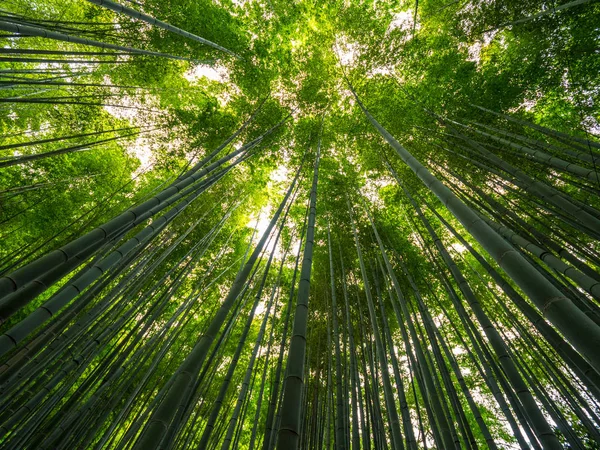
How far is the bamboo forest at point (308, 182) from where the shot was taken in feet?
8.86

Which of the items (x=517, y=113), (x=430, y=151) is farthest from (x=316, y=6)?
(x=517, y=113)

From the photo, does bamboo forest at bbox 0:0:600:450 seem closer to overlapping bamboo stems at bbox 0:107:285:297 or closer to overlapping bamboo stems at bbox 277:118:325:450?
overlapping bamboo stems at bbox 0:107:285:297

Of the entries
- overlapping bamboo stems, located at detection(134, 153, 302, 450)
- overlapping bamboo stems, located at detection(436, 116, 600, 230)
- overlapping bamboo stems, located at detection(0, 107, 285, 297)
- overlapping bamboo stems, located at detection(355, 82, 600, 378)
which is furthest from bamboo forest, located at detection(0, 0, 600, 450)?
overlapping bamboo stems, located at detection(355, 82, 600, 378)

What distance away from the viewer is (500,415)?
5766 millimetres

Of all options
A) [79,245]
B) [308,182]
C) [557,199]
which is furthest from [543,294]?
[308,182]

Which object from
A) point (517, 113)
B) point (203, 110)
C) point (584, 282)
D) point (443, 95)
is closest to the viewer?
point (584, 282)

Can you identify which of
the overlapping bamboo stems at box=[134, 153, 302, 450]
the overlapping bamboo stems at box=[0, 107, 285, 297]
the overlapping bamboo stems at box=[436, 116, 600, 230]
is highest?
the overlapping bamboo stems at box=[436, 116, 600, 230]

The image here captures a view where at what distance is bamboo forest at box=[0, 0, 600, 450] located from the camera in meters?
2.70

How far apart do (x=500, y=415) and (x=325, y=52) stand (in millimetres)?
8507

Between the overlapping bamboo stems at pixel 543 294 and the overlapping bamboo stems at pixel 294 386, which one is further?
the overlapping bamboo stems at pixel 294 386

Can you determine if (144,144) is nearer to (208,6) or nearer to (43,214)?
(43,214)

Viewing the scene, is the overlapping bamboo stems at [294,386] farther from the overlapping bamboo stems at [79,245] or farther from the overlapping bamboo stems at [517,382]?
the overlapping bamboo stems at [517,382]

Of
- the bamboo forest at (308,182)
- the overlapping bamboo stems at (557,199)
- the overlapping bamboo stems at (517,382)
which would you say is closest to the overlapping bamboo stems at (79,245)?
the bamboo forest at (308,182)

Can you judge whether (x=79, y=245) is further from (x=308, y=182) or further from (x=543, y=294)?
(x=308, y=182)
